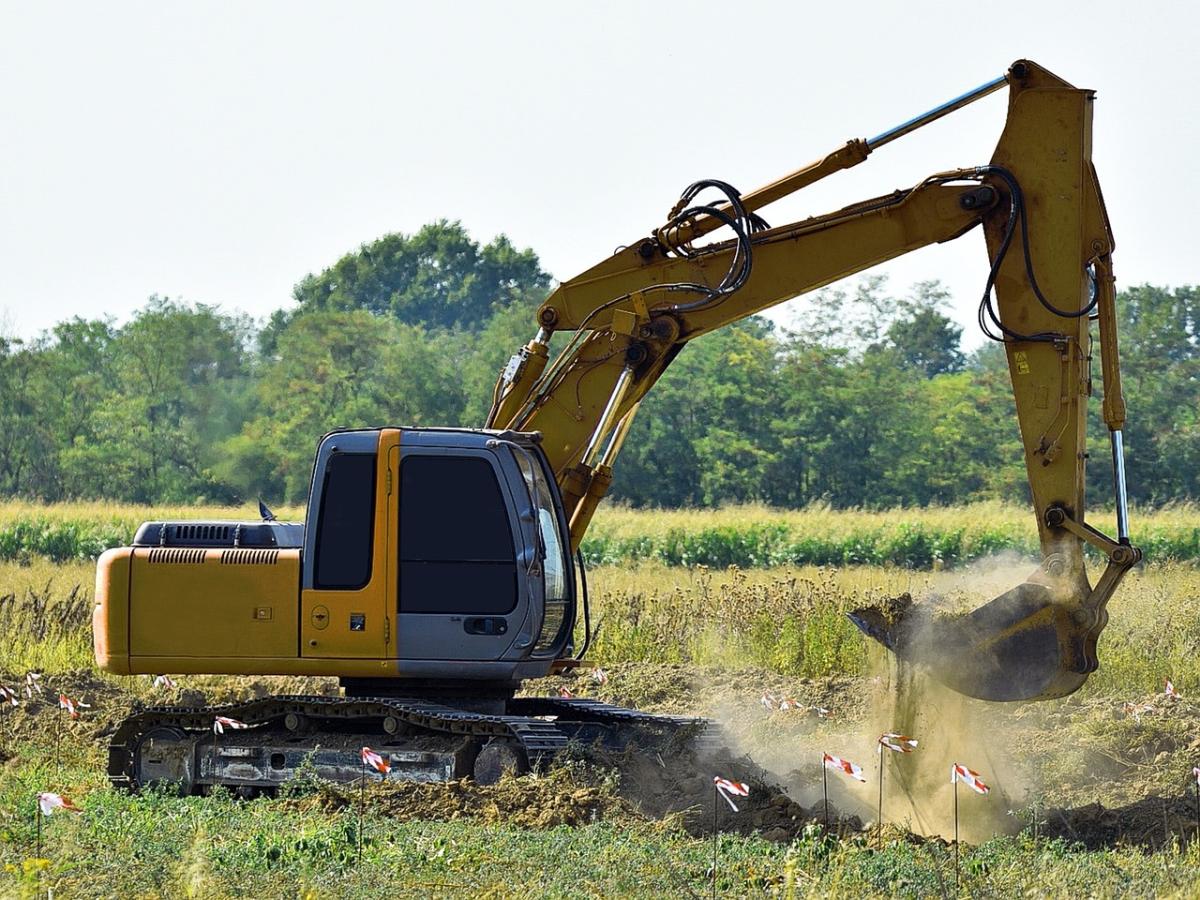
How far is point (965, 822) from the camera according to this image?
11266 mm

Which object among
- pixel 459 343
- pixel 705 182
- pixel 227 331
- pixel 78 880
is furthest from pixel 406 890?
pixel 459 343

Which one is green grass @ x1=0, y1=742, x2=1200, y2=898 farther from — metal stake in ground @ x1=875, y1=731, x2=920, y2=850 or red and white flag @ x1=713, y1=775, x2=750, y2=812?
metal stake in ground @ x1=875, y1=731, x2=920, y2=850

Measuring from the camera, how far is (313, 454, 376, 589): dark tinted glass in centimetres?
1134

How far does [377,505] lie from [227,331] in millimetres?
46978

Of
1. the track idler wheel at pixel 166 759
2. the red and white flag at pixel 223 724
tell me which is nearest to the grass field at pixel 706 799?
the track idler wheel at pixel 166 759

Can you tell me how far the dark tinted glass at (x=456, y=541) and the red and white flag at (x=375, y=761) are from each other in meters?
0.95

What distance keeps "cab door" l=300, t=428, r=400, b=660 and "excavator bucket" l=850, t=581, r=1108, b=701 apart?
3058 millimetres

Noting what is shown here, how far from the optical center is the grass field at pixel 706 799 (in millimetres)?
8555

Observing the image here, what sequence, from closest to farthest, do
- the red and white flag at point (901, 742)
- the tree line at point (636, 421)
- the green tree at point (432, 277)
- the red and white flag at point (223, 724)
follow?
the red and white flag at point (223, 724)
the red and white flag at point (901, 742)
the tree line at point (636, 421)
the green tree at point (432, 277)

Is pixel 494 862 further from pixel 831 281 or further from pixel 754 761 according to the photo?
pixel 831 281

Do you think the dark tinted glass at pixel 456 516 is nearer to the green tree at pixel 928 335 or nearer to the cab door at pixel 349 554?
the cab door at pixel 349 554

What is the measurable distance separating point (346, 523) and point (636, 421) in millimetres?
41392

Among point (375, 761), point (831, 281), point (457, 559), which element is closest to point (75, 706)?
point (457, 559)

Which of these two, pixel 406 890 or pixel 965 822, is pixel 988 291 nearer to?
pixel 965 822
